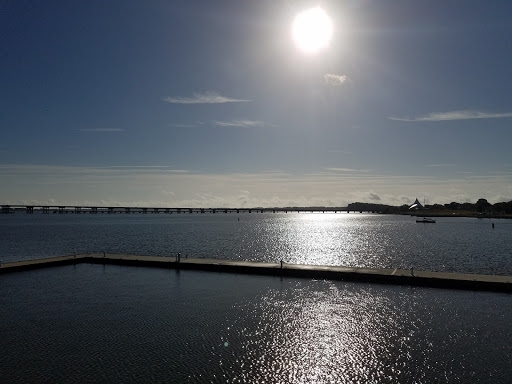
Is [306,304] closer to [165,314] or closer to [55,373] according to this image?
[165,314]

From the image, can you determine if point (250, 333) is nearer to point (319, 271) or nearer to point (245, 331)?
point (245, 331)

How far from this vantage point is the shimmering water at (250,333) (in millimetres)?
16375

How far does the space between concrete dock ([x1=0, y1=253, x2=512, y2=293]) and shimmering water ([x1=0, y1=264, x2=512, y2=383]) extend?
1560 mm

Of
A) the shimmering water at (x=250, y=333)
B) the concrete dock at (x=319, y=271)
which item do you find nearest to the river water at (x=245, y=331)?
the shimmering water at (x=250, y=333)

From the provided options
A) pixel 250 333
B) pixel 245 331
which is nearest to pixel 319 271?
pixel 245 331

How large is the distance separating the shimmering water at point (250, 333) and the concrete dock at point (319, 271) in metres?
1.56

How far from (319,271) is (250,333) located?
1735cm

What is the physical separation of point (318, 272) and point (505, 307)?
1552 cm

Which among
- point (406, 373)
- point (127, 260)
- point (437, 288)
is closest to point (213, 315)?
point (406, 373)

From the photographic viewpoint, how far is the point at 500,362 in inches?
686

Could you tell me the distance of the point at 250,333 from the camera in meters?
21.3

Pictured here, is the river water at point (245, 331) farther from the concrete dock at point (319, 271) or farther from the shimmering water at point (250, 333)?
the concrete dock at point (319, 271)

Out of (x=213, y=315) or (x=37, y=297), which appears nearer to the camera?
(x=213, y=315)

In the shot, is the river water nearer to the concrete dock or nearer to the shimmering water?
the shimmering water
